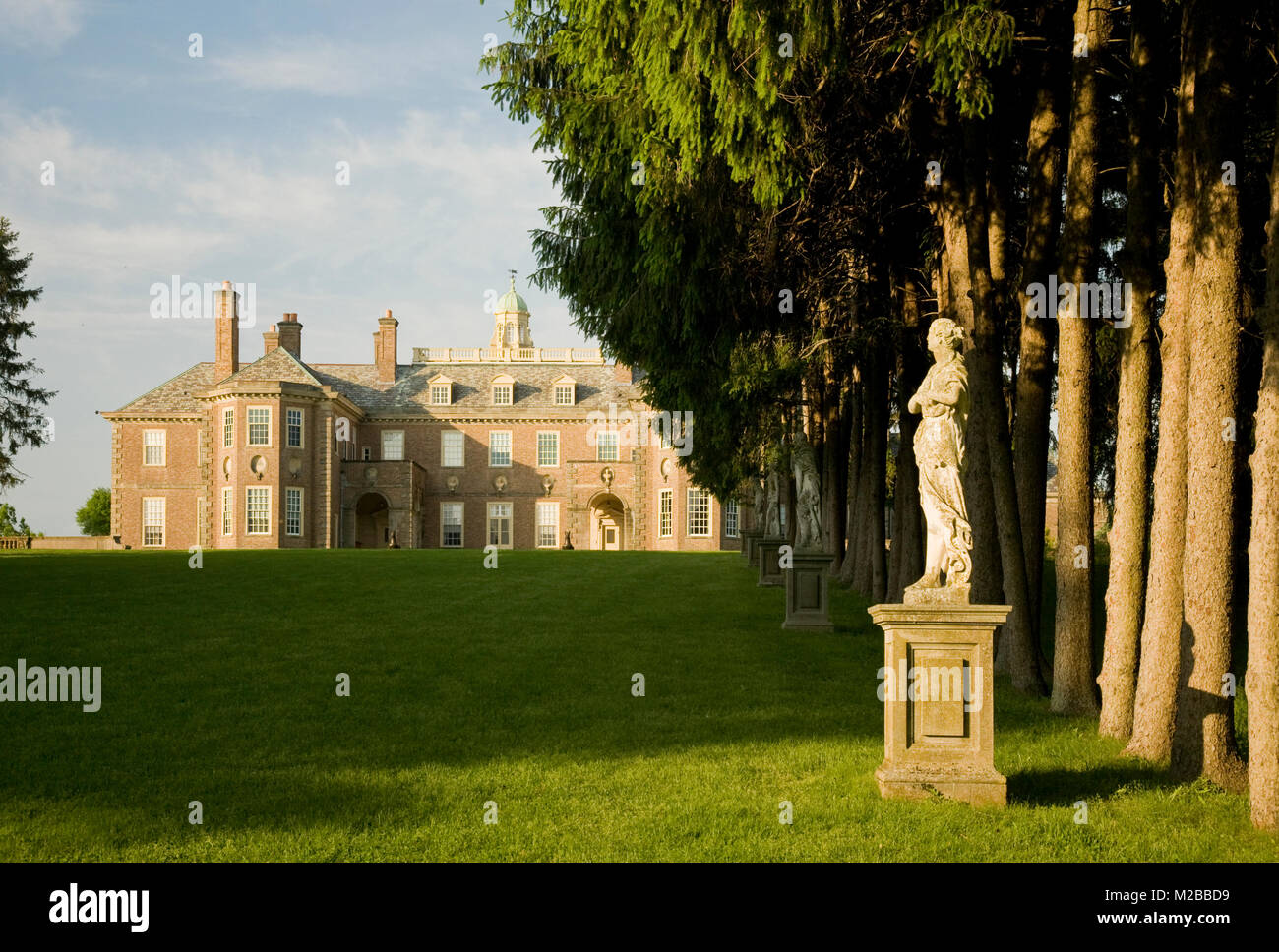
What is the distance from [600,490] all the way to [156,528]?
20.9 meters

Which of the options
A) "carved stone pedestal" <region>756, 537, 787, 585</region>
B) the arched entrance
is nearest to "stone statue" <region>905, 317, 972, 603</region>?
"carved stone pedestal" <region>756, 537, 787, 585</region>

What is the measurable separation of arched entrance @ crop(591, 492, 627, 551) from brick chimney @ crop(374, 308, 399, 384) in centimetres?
1252

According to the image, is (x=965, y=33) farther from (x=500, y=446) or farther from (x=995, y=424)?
(x=500, y=446)

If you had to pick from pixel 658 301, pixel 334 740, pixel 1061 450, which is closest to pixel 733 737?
pixel 334 740

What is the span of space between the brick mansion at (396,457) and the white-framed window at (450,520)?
0.06 m

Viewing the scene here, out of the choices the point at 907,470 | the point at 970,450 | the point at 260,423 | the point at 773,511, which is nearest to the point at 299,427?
the point at 260,423

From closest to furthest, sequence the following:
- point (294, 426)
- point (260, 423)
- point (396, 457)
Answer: point (260, 423), point (294, 426), point (396, 457)

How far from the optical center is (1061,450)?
35.6 feet

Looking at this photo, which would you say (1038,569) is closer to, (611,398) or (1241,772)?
(1241,772)

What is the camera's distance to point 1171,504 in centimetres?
879

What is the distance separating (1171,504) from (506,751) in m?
5.47

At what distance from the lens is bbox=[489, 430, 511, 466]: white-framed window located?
5909 cm

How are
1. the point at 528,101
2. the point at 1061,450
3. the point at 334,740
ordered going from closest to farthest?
the point at 334,740
the point at 1061,450
the point at 528,101

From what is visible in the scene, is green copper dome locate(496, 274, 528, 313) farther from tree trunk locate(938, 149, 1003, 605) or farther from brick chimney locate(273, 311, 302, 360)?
tree trunk locate(938, 149, 1003, 605)
